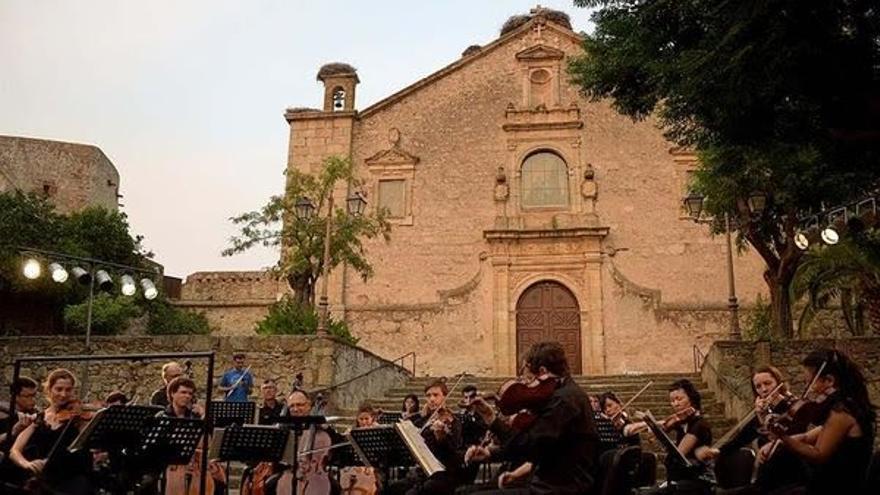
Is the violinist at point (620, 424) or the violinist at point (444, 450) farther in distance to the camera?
the violinist at point (620, 424)

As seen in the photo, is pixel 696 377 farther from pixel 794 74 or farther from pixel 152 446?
pixel 152 446

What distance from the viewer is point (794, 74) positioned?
6.96 metres

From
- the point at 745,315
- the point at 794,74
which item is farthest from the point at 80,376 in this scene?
the point at 745,315

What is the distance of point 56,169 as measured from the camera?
34.1 meters

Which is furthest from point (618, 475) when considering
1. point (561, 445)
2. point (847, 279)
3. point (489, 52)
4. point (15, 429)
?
point (489, 52)

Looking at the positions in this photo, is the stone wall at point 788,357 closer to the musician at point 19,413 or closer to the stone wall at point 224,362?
the stone wall at point 224,362

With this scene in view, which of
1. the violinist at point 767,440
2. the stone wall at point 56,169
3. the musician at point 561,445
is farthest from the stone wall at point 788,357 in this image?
the stone wall at point 56,169

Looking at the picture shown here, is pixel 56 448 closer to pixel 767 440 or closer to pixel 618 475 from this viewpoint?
pixel 618 475

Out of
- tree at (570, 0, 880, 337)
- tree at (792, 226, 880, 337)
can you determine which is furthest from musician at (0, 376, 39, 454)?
tree at (792, 226, 880, 337)

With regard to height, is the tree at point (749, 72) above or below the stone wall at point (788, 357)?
above

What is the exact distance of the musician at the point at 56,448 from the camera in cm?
603

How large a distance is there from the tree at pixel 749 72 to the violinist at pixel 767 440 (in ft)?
7.67

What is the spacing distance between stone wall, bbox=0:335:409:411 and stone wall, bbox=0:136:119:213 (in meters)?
19.1

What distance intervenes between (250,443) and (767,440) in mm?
4434
